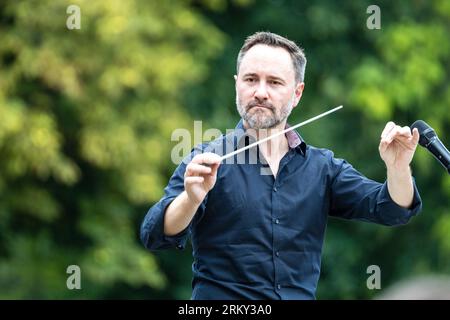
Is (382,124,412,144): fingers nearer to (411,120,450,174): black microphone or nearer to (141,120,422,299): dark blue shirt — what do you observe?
(411,120,450,174): black microphone

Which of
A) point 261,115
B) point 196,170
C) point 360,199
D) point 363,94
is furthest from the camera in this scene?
point 363,94

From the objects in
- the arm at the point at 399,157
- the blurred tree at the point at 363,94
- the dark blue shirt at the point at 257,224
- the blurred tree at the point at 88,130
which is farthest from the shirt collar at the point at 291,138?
the blurred tree at the point at 363,94

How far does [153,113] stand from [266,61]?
7.48m

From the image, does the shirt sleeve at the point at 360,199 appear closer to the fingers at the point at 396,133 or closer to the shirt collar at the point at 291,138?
the shirt collar at the point at 291,138

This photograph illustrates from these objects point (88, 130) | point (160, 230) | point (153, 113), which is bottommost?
point (160, 230)

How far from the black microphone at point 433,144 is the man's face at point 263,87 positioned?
18.8 inches

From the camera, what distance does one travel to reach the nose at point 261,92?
3695mm

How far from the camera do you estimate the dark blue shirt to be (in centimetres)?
365

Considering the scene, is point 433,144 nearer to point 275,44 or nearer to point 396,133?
point 396,133

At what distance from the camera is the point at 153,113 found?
11164mm

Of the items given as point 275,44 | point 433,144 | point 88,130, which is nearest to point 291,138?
point 275,44

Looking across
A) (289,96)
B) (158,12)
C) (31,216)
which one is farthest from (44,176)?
(289,96)

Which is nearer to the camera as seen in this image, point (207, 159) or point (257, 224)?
point (207, 159)
